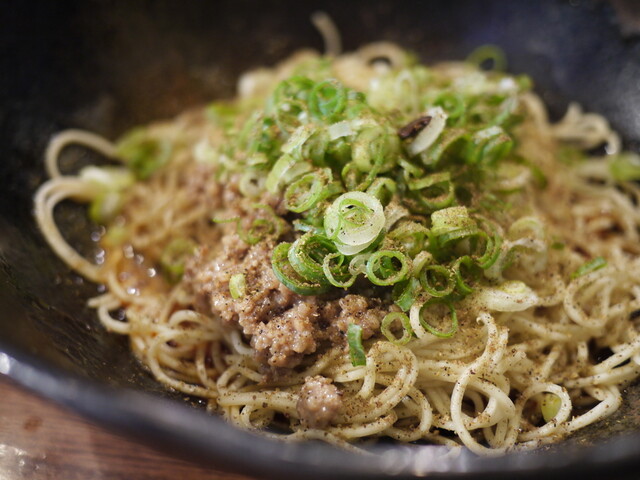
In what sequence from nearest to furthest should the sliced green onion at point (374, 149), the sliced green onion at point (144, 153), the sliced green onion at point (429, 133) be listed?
the sliced green onion at point (374, 149), the sliced green onion at point (429, 133), the sliced green onion at point (144, 153)

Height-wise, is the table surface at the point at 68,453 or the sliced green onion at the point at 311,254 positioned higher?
the sliced green onion at the point at 311,254

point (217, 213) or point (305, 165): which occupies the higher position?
point (305, 165)

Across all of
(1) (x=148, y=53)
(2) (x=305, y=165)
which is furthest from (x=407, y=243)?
(1) (x=148, y=53)

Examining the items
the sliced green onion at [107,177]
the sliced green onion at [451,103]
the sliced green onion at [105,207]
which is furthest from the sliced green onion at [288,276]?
the sliced green onion at [107,177]

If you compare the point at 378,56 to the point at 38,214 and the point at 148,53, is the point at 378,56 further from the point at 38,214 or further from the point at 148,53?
the point at 38,214

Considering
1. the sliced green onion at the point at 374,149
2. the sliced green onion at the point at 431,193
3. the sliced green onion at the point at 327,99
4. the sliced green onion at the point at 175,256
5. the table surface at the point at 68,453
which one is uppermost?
the sliced green onion at the point at 327,99

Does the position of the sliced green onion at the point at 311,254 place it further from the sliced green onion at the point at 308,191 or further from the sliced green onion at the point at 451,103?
the sliced green onion at the point at 451,103

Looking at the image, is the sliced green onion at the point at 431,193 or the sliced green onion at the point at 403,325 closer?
the sliced green onion at the point at 403,325

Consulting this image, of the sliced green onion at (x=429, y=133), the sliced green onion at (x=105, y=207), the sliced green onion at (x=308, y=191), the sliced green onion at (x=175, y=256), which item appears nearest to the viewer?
the sliced green onion at (x=308, y=191)
